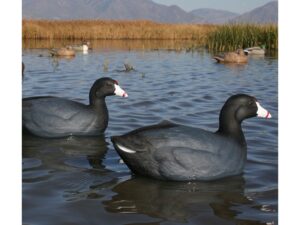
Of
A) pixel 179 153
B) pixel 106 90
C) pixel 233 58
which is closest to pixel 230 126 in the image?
pixel 179 153

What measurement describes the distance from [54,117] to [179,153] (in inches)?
93.3

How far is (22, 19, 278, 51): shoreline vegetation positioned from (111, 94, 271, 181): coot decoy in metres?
18.9

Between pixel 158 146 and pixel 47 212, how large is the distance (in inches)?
48.0

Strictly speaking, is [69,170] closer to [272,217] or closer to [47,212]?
[47,212]

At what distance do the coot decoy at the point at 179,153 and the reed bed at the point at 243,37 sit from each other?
17.8m

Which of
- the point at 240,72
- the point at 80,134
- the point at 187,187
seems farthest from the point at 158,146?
the point at 240,72

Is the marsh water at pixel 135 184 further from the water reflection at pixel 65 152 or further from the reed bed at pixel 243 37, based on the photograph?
the reed bed at pixel 243 37

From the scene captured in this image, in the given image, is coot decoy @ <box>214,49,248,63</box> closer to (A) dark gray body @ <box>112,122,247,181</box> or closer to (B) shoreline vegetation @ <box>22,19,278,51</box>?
(B) shoreline vegetation @ <box>22,19,278,51</box>

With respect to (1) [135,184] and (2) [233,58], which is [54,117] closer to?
(1) [135,184]

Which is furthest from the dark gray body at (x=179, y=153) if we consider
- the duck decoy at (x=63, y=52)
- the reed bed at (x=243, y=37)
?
the reed bed at (x=243, y=37)

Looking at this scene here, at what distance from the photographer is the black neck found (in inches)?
190

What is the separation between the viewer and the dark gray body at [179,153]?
4.39 m

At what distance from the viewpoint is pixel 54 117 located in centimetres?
620

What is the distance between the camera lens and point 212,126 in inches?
276
